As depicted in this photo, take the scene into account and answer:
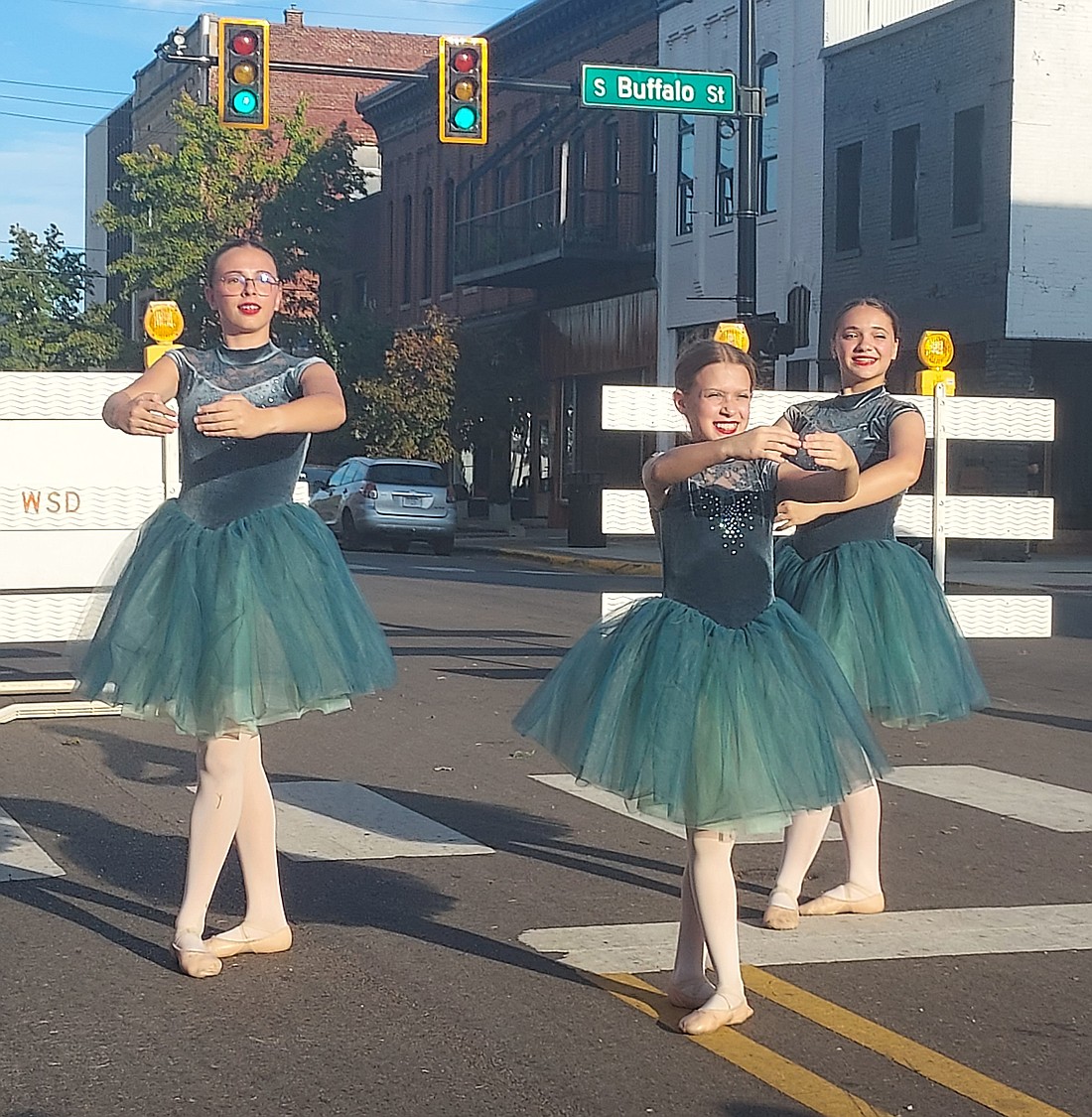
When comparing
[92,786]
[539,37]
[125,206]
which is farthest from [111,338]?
[92,786]

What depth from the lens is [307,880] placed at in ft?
21.3

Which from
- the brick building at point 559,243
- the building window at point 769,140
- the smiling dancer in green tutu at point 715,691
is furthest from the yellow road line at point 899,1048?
the brick building at point 559,243

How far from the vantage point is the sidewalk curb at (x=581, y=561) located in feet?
84.8

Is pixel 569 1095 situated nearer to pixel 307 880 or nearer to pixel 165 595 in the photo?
pixel 165 595

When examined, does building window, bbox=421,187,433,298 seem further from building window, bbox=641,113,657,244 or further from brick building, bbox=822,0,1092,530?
brick building, bbox=822,0,1092,530

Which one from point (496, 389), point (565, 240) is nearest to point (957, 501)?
point (565, 240)

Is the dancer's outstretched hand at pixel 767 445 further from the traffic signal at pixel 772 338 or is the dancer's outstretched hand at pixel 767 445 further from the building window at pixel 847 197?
the building window at pixel 847 197

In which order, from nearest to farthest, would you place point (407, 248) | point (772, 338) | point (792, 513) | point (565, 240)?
point (792, 513), point (772, 338), point (565, 240), point (407, 248)

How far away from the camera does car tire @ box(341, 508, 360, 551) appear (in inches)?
1252

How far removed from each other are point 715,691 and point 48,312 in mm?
58605

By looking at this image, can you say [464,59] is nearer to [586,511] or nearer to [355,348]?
[586,511]

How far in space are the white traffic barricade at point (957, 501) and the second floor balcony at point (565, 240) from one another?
83.5 feet

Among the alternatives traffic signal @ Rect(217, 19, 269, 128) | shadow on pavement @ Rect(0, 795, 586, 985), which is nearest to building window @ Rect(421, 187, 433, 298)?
traffic signal @ Rect(217, 19, 269, 128)

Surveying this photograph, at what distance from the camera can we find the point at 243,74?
67.1ft
